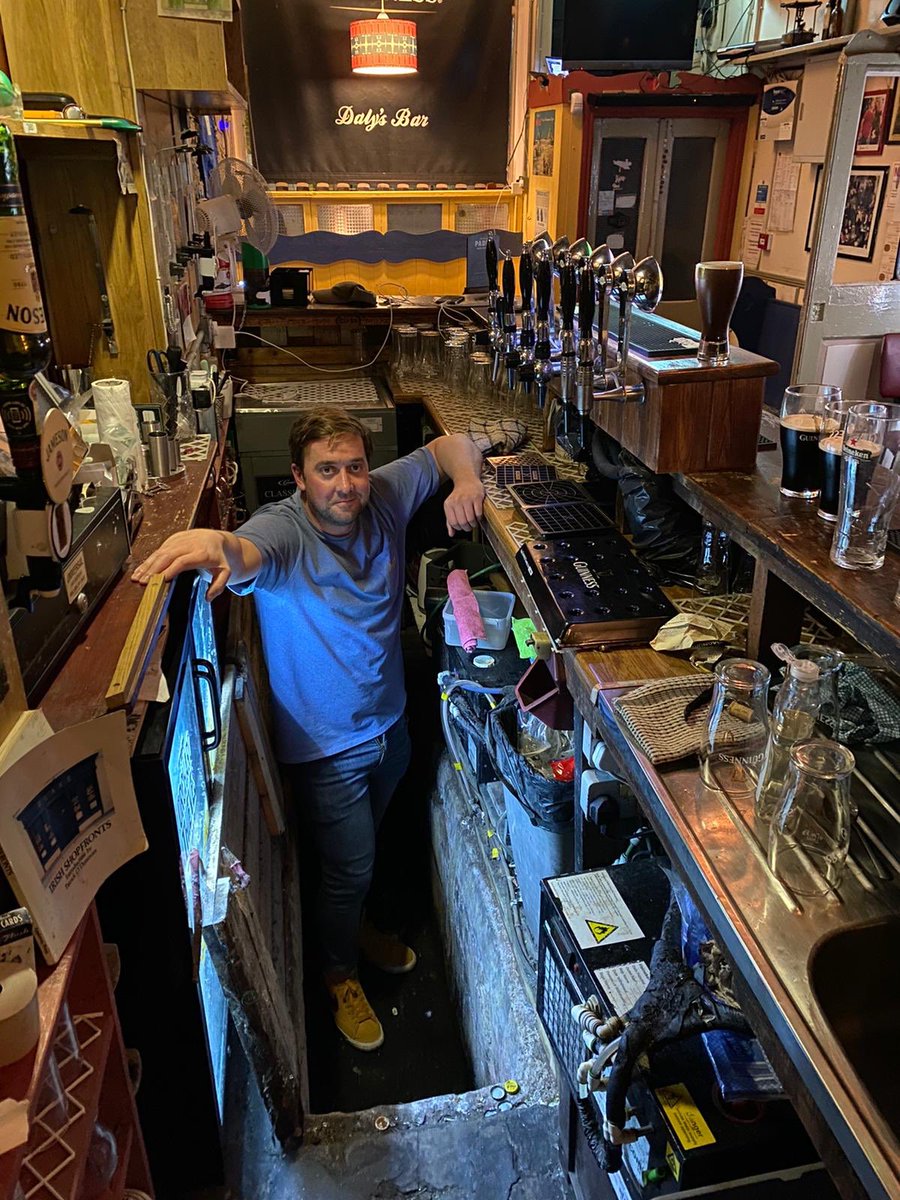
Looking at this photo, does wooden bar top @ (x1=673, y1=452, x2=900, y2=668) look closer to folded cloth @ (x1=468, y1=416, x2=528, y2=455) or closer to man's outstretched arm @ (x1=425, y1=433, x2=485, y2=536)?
man's outstretched arm @ (x1=425, y1=433, x2=485, y2=536)

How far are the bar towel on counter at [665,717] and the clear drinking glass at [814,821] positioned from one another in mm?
191

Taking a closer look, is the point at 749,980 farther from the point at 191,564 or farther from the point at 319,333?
the point at 319,333

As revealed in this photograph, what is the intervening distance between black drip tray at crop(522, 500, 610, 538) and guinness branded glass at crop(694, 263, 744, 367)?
0.50 m

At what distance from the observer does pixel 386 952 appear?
2855 mm

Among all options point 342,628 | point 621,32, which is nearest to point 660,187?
point 621,32

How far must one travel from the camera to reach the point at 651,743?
135 cm

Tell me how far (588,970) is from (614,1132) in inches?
10.1

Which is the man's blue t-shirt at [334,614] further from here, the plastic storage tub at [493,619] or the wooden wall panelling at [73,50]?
the wooden wall panelling at [73,50]

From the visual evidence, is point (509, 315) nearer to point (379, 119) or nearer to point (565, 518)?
point (565, 518)

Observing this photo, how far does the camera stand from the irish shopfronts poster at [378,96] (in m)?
6.35

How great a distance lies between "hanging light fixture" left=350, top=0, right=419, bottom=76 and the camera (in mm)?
5625

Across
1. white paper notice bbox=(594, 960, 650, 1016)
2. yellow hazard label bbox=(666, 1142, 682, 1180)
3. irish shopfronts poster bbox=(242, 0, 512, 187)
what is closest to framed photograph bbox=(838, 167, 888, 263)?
irish shopfronts poster bbox=(242, 0, 512, 187)

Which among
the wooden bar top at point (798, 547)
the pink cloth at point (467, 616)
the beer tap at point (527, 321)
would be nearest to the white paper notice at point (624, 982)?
the wooden bar top at point (798, 547)

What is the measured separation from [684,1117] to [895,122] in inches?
205
